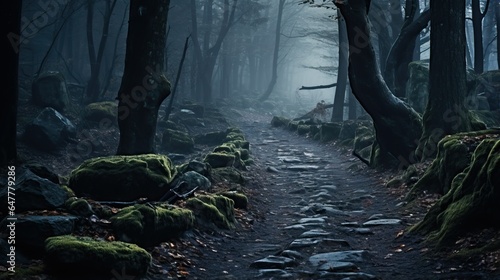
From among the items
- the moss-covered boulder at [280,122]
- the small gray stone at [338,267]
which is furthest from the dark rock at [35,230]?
the moss-covered boulder at [280,122]

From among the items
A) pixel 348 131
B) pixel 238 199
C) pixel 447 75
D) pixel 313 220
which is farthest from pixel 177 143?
pixel 313 220

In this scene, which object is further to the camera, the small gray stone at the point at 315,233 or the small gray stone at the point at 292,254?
the small gray stone at the point at 315,233

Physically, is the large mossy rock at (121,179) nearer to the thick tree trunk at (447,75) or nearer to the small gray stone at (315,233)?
the small gray stone at (315,233)

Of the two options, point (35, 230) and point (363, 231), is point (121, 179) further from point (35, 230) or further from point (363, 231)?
point (363, 231)

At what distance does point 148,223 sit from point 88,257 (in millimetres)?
1573

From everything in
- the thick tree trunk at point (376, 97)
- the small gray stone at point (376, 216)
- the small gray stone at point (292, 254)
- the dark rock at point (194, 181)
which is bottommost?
the small gray stone at point (292, 254)

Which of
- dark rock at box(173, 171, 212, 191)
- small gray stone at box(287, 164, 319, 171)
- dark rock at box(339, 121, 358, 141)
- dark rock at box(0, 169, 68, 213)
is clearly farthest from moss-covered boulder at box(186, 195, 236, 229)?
dark rock at box(339, 121, 358, 141)

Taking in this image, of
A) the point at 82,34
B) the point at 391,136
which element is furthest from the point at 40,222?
the point at 82,34

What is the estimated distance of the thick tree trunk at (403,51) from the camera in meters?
14.9

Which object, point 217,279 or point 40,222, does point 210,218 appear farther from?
point 40,222

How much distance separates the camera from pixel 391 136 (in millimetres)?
13203

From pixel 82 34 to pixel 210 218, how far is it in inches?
1548

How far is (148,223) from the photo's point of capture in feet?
22.0

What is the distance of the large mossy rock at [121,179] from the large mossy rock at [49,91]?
14493 mm
